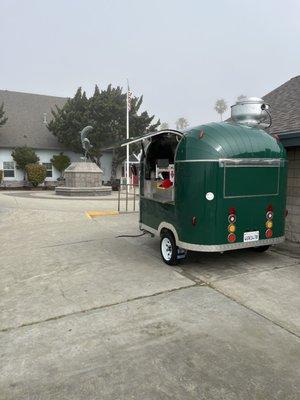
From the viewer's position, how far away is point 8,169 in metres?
32.5

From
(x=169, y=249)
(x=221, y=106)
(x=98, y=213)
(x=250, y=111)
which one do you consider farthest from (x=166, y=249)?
(x=221, y=106)

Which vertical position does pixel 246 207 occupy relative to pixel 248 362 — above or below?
above

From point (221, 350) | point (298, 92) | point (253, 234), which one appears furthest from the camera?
point (298, 92)

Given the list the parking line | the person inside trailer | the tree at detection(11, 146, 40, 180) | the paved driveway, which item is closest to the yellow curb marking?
the parking line

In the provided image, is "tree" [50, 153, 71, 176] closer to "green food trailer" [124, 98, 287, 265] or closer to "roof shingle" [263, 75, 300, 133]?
"roof shingle" [263, 75, 300, 133]

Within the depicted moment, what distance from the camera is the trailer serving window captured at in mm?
6191

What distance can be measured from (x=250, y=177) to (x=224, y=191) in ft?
1.97

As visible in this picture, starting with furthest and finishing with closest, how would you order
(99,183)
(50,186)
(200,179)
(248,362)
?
(50,186)
(99,183)
(200,179)
(248,362)

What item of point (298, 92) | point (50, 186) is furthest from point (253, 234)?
point (50, 186)

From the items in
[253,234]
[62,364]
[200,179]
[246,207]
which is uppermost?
[200,179]

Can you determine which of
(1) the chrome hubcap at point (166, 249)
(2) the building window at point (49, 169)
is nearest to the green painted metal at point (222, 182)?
(1) the chrome hubcap at point (166, 249)

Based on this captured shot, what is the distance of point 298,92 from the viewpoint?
11.7 metres

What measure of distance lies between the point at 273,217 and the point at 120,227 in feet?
19.8

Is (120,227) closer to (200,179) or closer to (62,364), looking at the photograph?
(200,179)
